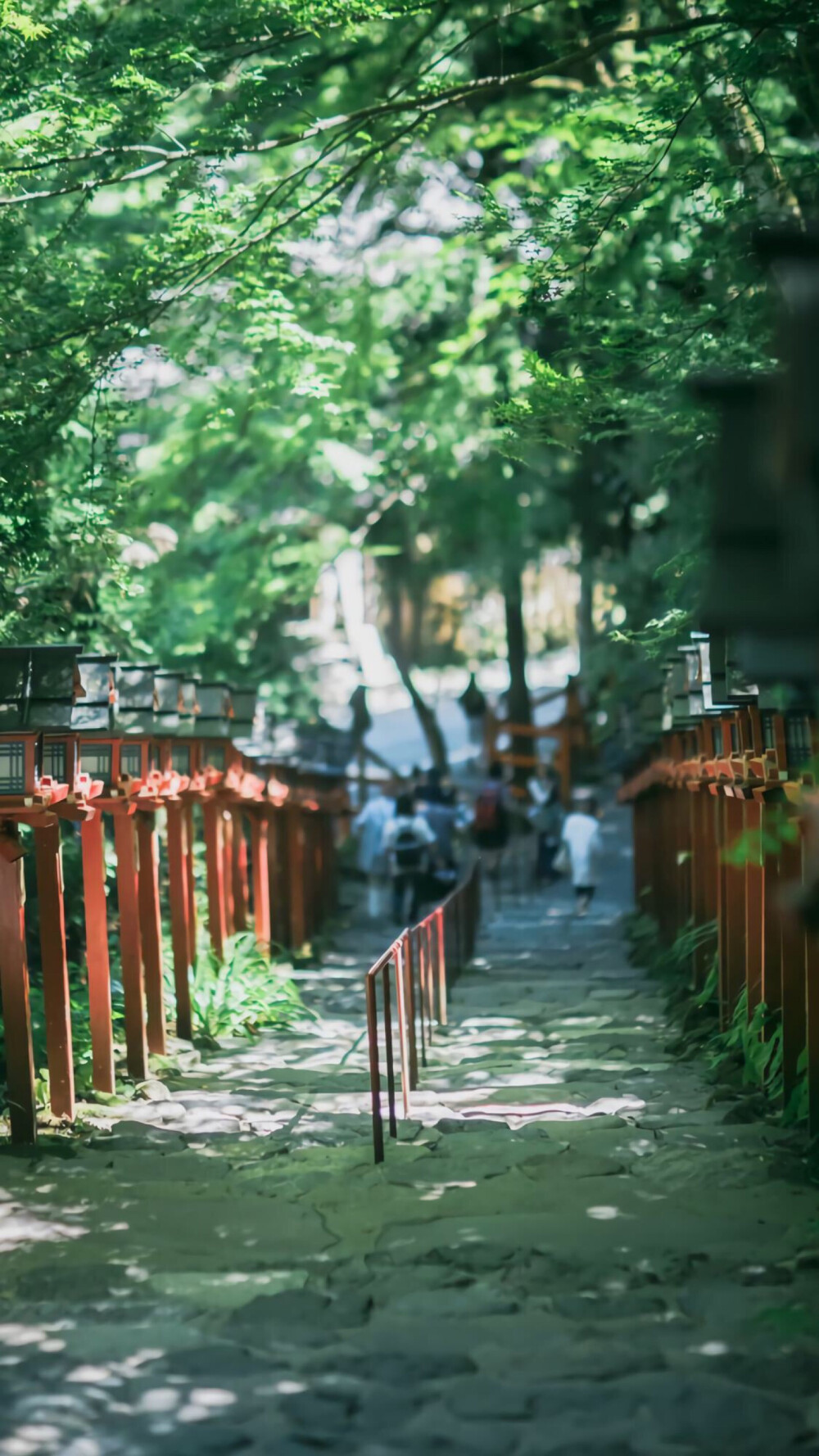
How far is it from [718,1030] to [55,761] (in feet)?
16.8

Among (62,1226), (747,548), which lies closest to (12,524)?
(62,1226)

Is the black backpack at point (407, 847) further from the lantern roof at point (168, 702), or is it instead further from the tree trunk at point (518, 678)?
the tree trunk at point (518, 678)

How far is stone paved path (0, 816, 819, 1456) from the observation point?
510 cm

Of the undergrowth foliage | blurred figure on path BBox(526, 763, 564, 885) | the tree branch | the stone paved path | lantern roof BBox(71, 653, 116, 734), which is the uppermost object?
the tree branch

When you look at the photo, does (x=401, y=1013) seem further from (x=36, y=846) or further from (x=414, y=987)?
(x=414, y=987)

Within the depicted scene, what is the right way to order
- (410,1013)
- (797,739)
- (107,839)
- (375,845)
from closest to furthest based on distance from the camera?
(797,739), (410,1013), (107,839), (375,845)

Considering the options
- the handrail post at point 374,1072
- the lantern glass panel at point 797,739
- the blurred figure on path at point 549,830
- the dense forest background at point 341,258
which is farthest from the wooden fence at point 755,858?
the blurred figure on path at point 549,830

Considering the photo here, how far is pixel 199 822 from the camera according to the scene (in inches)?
677

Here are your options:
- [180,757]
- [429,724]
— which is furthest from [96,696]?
[429,724]

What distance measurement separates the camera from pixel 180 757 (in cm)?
1271

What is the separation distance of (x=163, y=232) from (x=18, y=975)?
5.11 m

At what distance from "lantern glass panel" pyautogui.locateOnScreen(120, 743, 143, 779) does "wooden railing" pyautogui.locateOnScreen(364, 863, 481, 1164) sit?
2.12 meters

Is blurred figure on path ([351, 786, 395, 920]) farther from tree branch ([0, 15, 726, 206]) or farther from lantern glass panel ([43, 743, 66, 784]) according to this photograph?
tree branch ([0, 15, 726, 206])

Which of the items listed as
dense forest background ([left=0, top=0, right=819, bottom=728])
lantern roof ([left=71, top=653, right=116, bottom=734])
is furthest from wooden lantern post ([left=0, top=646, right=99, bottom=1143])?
dense forest background ([left=0, top=0, right=819, bottom=728])
